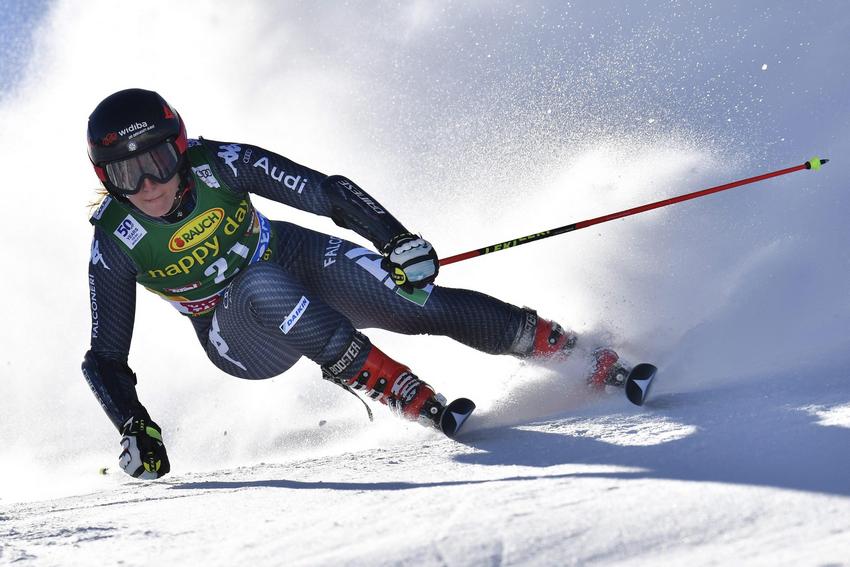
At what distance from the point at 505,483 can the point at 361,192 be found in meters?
1.52

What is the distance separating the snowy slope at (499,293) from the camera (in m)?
2.16

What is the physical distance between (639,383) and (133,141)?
6.38 feet

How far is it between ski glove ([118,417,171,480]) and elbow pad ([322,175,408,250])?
1.02m

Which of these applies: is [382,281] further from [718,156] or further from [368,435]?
[718,156]

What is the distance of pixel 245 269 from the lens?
3.77m

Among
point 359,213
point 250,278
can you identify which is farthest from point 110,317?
point 359,213

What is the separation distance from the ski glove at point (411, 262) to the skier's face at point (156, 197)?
0.85m

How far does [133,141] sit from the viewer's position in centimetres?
345

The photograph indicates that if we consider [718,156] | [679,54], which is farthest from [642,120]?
[718,156]

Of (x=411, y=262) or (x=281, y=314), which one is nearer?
(x=411, y=262)

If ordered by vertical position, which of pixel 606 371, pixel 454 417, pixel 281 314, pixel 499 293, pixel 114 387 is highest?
pixel 499 293

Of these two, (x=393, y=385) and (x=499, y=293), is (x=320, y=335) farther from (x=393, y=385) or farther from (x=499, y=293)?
(x=499, y=293)

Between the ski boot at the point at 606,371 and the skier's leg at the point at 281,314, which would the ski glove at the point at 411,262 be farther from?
the ski boot at the point at 606,371

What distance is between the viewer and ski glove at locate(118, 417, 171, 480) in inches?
132
